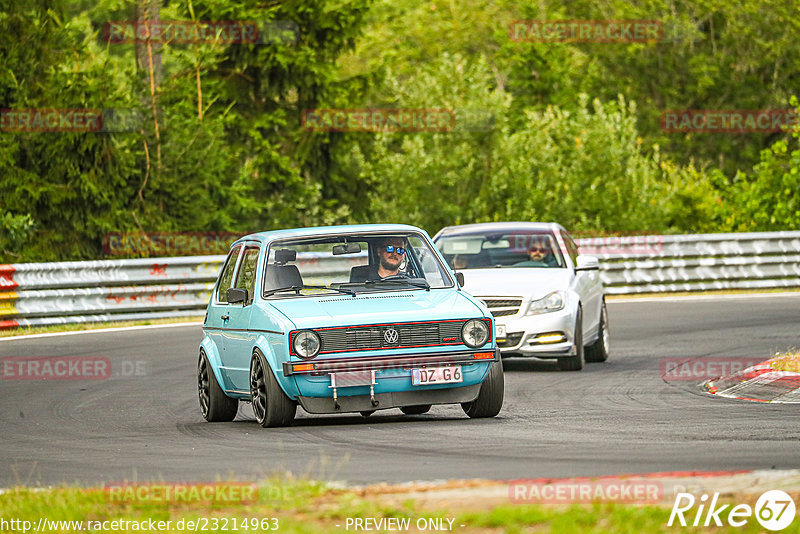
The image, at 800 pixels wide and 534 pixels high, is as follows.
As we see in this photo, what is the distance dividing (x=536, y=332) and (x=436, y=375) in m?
4.65

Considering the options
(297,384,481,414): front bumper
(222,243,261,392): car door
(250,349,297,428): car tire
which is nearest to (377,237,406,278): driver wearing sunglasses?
(222,243,261,392): car door

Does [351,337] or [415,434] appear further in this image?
[351,337]

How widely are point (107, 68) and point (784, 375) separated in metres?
18.8

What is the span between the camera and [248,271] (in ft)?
40.0

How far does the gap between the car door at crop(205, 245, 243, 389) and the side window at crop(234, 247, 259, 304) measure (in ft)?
0.50

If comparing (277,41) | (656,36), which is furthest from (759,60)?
(277,41)

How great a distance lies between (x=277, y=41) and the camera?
36.9m

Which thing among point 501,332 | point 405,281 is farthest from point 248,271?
point 501,332

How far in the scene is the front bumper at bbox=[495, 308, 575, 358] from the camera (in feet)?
49.5

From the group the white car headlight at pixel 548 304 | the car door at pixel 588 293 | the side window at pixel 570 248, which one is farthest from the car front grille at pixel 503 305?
the side window at pixel 570 248

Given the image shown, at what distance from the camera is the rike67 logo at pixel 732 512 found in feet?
20.1

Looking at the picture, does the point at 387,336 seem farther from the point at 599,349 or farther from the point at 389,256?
the point at 599,349

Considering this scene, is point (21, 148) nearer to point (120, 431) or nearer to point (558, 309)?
point (558, 309)

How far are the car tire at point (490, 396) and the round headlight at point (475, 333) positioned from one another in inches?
10.9
